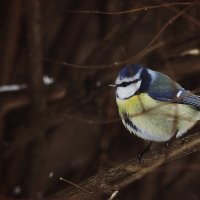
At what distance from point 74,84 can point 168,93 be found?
3.75 feet

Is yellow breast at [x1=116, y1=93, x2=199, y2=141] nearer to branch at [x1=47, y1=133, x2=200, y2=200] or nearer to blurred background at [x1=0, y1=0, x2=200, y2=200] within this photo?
branch at [x1=47, y1=133, x2=200, y2=200]

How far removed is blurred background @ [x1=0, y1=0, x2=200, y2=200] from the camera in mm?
3139

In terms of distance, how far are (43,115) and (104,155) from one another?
0.46m

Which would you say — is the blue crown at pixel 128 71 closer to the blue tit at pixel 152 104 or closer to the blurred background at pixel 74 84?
the blue tit at pixel 152 104

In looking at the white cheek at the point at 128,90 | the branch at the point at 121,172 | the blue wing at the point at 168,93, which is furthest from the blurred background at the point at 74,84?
the branch at the point at 121,172

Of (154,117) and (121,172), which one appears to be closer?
(121,172)

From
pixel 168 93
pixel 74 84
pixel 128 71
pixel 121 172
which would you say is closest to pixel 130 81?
pixel 128 71

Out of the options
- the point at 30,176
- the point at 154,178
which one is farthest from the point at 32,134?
the point at 154,178

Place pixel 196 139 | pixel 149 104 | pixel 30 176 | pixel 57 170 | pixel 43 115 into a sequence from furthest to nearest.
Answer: pixel 57 170, pixel 30 176, pixel 43 115, pixel 149 104, pixel 196 139

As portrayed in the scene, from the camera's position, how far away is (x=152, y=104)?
2.27 meters

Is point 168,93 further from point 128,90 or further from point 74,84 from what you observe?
point 74,84

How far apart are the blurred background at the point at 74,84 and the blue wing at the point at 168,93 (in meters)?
0.50

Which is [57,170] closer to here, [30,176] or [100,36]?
[30,176]

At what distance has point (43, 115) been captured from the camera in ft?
10.7
